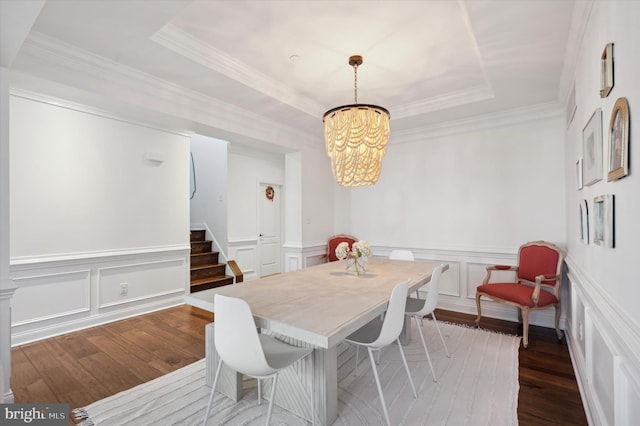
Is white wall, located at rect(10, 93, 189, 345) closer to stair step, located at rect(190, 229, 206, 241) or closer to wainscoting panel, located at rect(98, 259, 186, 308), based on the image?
wainscoting panel, located at rect(98, 259, 186, 308)

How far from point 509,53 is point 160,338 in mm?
4148

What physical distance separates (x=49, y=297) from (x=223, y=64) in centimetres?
293

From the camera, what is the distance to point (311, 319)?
1.57 meters

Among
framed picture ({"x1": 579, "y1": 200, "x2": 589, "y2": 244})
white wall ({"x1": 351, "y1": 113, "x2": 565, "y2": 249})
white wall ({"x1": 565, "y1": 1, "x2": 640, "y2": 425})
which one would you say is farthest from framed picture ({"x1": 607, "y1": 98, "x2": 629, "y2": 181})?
white wall ({"x1": 351, "y1": 113, "x2": 565, "y2": 249})

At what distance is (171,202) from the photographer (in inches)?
165

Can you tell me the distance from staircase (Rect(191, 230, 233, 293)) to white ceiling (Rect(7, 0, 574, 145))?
2860mm

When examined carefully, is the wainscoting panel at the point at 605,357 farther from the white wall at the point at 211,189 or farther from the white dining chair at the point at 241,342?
the white wall at the point at 211,189

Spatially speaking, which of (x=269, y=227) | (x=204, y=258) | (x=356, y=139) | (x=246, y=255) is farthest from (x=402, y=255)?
(x=204, y=258)

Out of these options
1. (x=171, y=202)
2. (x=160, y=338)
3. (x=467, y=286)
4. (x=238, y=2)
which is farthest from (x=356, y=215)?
(x=238, y=2)

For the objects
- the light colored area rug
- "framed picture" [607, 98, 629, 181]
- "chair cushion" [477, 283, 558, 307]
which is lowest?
the light colored area rug

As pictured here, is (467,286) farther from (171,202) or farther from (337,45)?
(171,202)

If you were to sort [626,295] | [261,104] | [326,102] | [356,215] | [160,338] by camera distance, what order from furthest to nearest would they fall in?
[356,215] → [326,102] → [261,104] → [160,338] → [626,295]

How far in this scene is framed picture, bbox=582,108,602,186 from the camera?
5.51 ft

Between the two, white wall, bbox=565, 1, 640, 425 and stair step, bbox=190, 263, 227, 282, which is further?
stair step, bbox=190, 263, 227, 282
